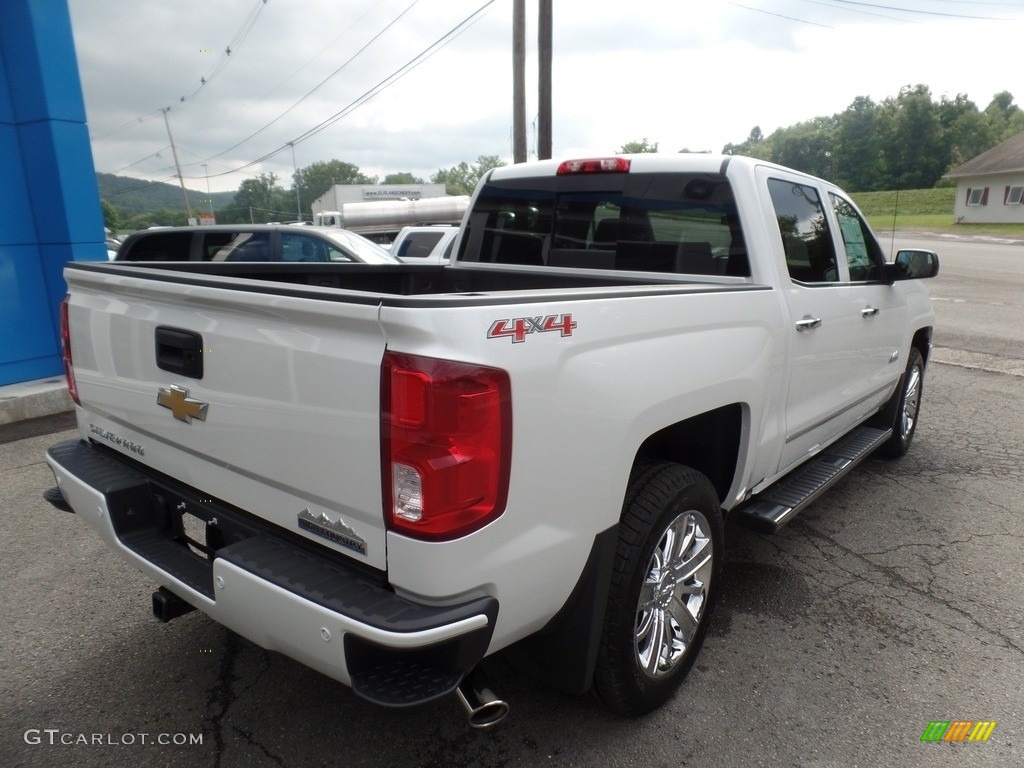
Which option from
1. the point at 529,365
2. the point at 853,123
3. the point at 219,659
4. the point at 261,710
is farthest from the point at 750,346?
the point at 853,123

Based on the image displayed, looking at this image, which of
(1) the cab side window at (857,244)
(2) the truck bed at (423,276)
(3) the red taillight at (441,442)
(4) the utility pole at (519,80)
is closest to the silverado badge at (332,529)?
(3) the red taillight at (441,442)

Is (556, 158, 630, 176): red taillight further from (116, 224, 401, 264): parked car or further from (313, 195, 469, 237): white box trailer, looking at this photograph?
(313, 195, 469, 237): white box trailer

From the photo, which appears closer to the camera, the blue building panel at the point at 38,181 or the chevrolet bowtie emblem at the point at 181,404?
the chevrolet bowtie emblem at the point at 181,404

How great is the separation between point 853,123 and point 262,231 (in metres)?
89.7

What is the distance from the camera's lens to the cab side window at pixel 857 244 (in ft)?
13.2

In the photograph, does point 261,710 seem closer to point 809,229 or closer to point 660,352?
point 660,352

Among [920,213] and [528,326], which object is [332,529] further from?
[920,213]

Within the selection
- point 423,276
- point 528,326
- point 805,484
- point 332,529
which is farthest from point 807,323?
point 332,529

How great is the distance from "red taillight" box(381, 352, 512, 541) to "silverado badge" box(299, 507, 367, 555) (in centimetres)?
16

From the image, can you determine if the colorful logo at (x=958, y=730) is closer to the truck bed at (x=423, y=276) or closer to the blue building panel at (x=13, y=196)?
the truck bed at (x=423, y=276)

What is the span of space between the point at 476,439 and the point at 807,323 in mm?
2097

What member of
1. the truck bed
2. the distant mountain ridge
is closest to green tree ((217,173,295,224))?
the distant mountain ridge

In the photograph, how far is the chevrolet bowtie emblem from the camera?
2201 millimetres

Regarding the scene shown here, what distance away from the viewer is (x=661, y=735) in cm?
250
